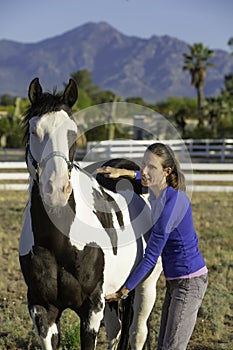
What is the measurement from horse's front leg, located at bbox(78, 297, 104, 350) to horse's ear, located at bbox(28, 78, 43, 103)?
1.25m

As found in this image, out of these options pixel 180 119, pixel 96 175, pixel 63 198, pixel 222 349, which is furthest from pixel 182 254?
pixel 180 119

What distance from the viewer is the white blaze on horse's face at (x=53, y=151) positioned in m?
2.82

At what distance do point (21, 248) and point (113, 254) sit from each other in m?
0.58

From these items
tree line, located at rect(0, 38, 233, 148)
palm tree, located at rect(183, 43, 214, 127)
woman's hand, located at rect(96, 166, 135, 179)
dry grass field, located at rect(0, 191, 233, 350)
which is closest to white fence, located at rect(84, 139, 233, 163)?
tree line, located at rect(0, 38, 233, 148)

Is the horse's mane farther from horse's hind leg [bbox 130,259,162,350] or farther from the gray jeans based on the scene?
horse's hind leg [bbox 130,259,162,350]

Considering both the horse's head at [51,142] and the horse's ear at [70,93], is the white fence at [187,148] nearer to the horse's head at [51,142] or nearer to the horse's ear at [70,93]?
the horse's ear at [70,93]

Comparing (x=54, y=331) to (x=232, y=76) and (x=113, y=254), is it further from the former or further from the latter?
(x=232, y=76)

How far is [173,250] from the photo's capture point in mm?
3271

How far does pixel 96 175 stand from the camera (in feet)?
13.5

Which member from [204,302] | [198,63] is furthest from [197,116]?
[204,302]

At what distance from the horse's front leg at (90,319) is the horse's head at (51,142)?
0.71 metres

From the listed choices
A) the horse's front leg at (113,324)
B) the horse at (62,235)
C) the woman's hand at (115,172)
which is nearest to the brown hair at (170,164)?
the horse at (62,235)

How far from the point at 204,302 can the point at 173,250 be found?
260cm

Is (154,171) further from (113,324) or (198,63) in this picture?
(198,63)
